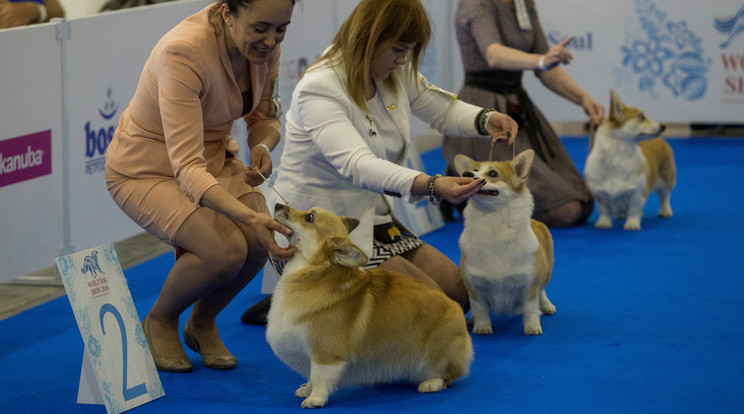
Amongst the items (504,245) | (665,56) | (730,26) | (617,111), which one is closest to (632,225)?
(617,111)

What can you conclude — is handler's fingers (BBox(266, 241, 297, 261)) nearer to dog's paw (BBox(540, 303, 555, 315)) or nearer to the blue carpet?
the blue carpet

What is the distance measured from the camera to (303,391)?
2641 millimetres

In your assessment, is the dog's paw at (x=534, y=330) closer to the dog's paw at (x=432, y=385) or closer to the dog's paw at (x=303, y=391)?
the dog's paw at (x=432, y=385)

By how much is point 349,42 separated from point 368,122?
28 cm

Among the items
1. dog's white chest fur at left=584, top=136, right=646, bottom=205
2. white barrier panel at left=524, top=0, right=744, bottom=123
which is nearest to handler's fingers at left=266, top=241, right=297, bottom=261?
dog's white chest fur at left=584, top=136, right=646, bottom=205

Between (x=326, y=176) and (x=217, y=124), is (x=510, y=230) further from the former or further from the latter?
(x=217, y=124)

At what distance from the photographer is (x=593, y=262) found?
4.33 metres

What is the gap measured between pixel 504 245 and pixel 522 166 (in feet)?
0.93

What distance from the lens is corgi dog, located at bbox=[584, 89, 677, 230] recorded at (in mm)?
4973

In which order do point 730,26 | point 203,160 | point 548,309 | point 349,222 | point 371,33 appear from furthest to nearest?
point 730,26, point 548,309, point 371,33, point 349,222, point 203,160

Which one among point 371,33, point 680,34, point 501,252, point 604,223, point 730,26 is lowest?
point 604,223

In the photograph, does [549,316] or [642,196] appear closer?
[549,316]

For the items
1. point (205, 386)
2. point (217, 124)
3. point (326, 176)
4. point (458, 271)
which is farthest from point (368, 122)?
point (205, 386)

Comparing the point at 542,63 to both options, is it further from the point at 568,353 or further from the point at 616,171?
the point at 568,353
